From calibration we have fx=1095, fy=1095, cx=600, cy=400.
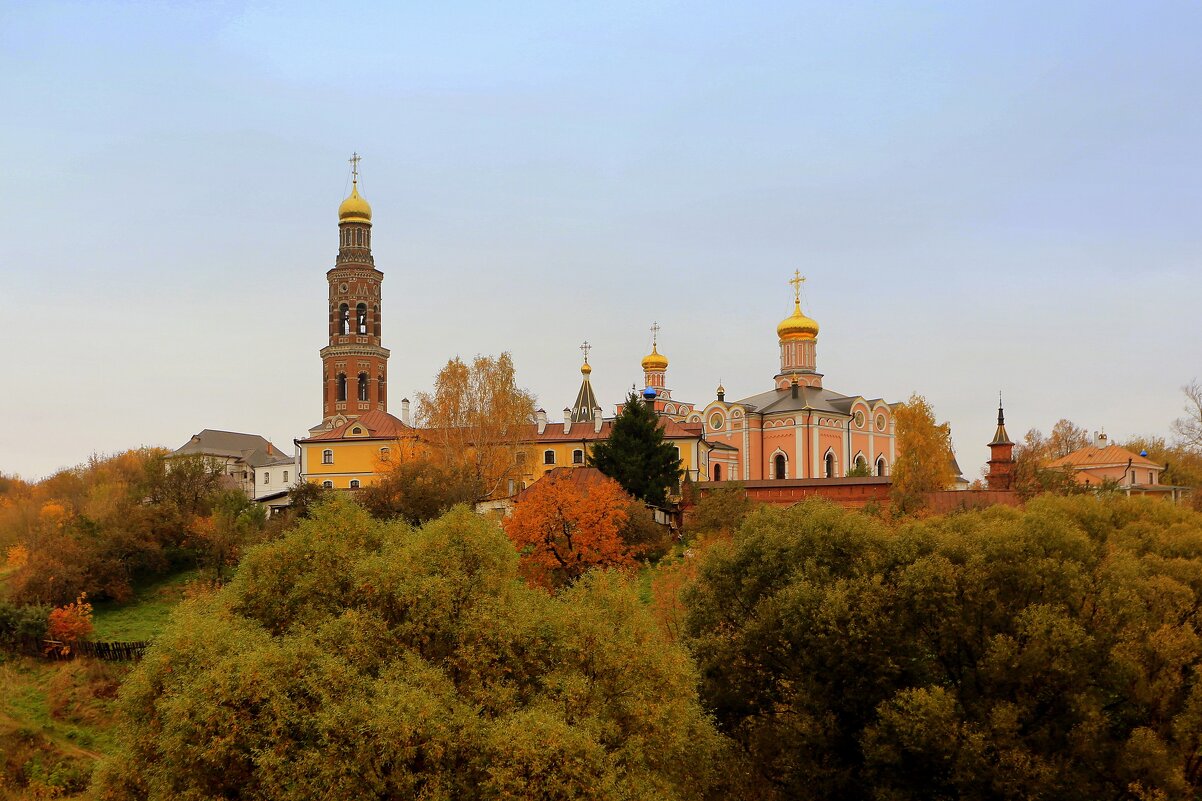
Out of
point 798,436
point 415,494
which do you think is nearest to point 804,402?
point 798,436

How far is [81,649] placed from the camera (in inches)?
1132

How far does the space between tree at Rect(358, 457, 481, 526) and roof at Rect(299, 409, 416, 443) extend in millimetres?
16540

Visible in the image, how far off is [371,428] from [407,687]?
133 ft

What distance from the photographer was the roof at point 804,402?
5459 centimetres

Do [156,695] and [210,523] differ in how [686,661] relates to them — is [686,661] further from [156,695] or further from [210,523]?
[210,523]

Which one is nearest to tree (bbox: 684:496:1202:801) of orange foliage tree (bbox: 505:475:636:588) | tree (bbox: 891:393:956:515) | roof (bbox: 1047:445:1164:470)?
orange foliage tree (bbox: 505:475:636:588)

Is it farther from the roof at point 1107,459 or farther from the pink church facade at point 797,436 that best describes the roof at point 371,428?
the roof at point 1107,459

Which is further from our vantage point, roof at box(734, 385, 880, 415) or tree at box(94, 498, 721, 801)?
roof at box(734, 385, 880, 415)

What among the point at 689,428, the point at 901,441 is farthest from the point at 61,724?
the point at 901,441

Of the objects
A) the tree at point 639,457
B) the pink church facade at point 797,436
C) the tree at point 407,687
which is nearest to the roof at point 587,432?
the pink church facade at point 797,436

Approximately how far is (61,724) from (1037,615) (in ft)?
68.2

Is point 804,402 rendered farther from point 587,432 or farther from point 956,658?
point 956,658

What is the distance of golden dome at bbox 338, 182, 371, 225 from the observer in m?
62.8

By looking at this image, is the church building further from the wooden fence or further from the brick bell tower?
the wooden fence
